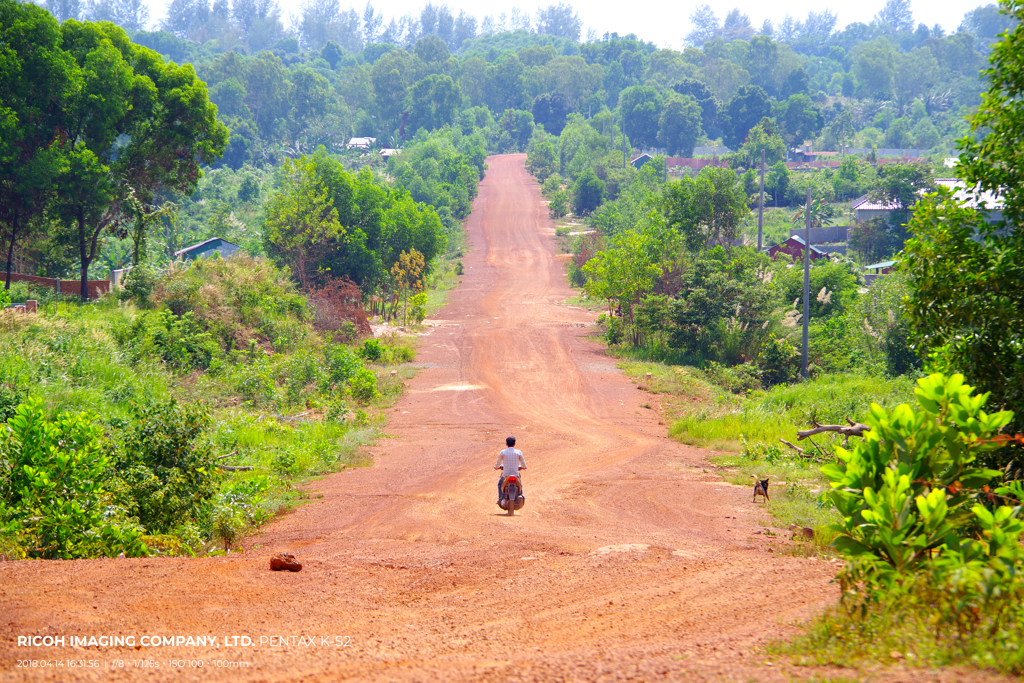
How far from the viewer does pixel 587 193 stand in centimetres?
6712

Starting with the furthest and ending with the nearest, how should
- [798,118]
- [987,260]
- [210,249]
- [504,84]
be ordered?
1. [504,84]
2. [798,118]
3. [210,249]
4. [987,260]

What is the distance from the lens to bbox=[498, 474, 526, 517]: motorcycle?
1026 cm

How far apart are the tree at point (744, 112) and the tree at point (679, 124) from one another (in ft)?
19.3

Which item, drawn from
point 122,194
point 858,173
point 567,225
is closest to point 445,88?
point 567,225

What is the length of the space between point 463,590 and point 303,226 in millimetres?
27953

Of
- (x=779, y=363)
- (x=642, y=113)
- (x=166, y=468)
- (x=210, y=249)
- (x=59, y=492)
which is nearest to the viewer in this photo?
(x=59, y=492)

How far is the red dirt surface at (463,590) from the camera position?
191 inches

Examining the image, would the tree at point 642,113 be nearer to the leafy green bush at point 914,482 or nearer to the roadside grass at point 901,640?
the leafy green bush at point 914,482

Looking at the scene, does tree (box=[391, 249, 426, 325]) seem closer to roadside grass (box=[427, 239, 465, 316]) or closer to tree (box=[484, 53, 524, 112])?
roadside grass (box=[427, 239, 465, 316])

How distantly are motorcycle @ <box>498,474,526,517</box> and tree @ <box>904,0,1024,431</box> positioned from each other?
16.8 feet

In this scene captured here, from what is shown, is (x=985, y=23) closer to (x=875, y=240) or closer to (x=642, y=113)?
(x=642, y=113)

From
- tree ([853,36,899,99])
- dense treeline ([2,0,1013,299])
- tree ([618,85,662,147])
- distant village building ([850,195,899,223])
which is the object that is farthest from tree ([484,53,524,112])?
distant village building ([850,195,899,223])

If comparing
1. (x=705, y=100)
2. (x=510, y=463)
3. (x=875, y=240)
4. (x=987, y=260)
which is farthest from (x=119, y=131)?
(x=705, y=100)

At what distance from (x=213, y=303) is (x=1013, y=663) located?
74.7 ft
